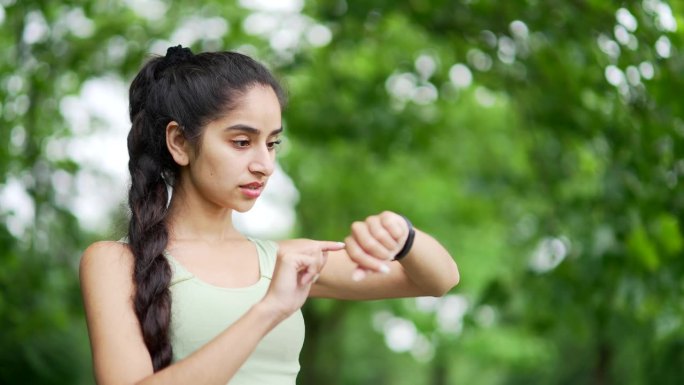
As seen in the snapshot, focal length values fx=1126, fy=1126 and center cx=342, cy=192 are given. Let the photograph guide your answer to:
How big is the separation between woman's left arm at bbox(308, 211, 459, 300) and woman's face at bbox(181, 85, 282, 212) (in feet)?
0.92

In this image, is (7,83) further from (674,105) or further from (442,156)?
(442,156)

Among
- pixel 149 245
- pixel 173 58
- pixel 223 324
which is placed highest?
pixel 173 58

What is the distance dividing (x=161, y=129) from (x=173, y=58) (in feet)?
0.64

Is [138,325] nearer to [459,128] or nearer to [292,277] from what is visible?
[292,277]

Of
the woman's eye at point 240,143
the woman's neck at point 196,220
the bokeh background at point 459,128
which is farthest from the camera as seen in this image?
the bokeh background at point 459,128

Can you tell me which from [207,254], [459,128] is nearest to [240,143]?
[207,254]

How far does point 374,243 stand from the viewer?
8.01 ft

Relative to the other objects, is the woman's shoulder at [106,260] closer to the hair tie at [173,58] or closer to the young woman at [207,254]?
the young woman at [207,254]

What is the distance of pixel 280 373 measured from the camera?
269cm

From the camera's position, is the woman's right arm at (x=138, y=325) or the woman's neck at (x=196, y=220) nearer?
the woman's right arm at (x=138, y=325)

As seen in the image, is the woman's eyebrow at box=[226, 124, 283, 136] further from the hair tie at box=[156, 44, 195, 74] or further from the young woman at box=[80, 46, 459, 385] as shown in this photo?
the hair tie at box=[156, 44, 195, 74]

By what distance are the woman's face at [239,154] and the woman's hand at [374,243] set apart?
0.33 metres

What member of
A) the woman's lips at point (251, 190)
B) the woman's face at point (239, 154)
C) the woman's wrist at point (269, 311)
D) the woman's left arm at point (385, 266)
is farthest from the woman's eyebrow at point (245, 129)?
the woman's wrist at point (269, 311)

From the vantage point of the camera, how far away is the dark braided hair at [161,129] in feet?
8.43
